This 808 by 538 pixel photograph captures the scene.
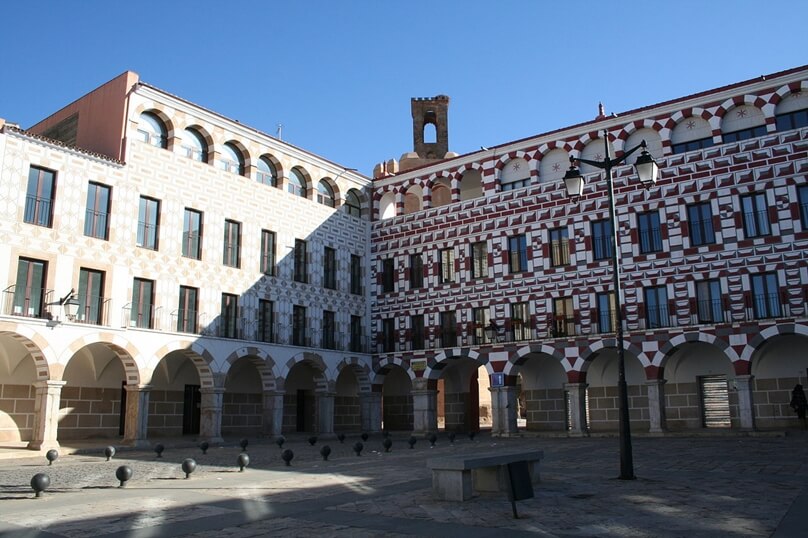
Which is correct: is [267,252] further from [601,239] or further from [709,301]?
[709,301]

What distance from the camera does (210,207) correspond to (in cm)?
2808

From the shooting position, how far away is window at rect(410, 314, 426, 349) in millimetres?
33562

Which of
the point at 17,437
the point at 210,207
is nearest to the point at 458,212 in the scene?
the point at 210,207

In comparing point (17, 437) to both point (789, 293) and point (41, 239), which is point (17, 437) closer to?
point (41, 239)

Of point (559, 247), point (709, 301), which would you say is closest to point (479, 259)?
point (559, 247)

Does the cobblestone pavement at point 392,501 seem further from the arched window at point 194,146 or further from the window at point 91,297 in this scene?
the arched window at point 194,146

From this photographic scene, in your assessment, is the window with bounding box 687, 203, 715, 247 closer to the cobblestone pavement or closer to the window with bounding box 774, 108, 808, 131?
the window with bounding box 774, 108, 808, 131

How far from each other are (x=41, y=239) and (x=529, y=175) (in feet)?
64.3

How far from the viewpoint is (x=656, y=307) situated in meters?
27.7

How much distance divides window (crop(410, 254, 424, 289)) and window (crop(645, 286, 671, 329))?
1057 centimetres

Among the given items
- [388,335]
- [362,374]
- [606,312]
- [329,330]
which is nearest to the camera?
[606,312]

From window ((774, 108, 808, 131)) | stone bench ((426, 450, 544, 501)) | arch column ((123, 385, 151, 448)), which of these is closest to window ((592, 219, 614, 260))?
window ((774, 108, 808, 131))

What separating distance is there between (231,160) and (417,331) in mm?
11552


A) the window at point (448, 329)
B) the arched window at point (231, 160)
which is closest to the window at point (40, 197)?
the arched window at point (231, 160)
